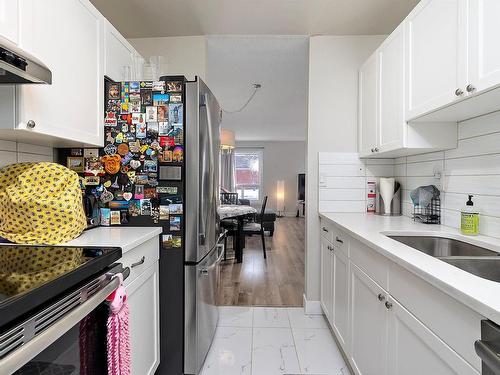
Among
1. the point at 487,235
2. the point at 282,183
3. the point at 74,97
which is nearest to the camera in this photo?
the point at 74,97

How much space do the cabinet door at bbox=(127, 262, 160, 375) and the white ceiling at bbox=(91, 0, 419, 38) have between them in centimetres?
187

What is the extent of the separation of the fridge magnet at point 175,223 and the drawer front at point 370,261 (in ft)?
3.30

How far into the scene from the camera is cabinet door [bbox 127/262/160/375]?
4.36 feet

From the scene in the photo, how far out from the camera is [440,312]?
0.85 meters

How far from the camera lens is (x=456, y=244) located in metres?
1.54

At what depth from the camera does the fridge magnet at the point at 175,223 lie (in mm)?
1670

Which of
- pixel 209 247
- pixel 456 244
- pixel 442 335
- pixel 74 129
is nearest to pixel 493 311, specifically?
pixel 442 335

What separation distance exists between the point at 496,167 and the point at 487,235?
0.35 meters

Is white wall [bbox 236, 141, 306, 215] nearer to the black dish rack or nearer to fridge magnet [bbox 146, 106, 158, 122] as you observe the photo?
the black dish rack

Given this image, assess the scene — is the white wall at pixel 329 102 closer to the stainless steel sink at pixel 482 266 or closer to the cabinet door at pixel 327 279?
the cabinet door at pixel 327 279

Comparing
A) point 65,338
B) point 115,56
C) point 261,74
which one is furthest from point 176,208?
point 261,74

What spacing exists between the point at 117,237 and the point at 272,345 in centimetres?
139

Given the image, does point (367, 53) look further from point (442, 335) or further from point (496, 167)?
point (442, 335)

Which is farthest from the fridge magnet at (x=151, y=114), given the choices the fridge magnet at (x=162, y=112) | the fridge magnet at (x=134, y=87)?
the fridge magnet at (x=134, y=87)
